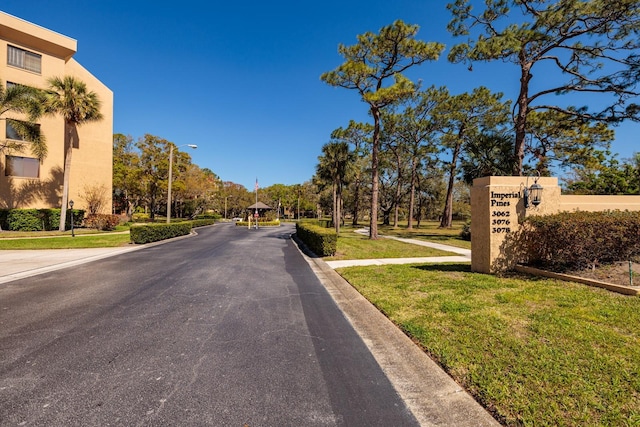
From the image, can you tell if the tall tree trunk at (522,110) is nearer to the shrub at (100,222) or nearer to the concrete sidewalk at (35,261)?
the concrete sidewalk at (35,261)

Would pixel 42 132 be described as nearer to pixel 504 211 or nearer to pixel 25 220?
pixel 25 220

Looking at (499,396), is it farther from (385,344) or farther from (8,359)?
(8,359)

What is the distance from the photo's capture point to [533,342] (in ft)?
12.2

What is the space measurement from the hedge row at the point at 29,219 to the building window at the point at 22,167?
326 centimetres

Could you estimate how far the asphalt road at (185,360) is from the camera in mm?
2629

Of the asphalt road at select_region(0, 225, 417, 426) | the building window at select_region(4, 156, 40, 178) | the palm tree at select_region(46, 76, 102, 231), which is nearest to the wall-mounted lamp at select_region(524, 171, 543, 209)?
the asphalt road at select_region(0, 225, 417, 426)

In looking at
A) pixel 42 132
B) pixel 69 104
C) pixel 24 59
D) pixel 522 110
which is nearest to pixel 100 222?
pixel 42 132

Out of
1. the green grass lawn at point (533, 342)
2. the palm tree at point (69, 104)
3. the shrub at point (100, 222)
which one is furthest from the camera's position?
the shrub at point (100, 222)

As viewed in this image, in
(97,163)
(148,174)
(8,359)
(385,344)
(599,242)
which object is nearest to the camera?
(8,359)

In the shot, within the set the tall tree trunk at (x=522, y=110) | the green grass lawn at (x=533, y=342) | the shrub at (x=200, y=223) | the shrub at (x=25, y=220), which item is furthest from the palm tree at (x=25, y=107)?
the tall tree trunk at (x=522, y=110)

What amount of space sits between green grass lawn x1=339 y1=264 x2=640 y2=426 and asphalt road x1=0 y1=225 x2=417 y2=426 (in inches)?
39.3

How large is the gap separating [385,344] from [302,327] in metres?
1.43

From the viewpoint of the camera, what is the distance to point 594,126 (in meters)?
22.1

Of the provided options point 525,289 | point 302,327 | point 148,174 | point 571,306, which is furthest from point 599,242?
point 148,174
